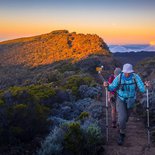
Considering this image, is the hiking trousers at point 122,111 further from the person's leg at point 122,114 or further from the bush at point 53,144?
the bush at point 53,144

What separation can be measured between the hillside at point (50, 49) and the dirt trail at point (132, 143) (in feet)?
136

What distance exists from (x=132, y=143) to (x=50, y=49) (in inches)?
2395

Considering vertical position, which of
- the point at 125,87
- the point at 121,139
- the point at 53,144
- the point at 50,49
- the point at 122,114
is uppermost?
the point at 125,87

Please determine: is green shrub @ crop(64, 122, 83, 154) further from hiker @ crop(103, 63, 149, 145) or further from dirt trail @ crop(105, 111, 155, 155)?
hiker @ crop(103, 63, 149, 145)

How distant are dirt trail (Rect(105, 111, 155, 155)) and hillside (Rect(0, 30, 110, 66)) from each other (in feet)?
136

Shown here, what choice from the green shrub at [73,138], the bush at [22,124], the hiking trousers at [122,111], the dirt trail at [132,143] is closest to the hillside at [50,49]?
the dirt trail at [132,143]

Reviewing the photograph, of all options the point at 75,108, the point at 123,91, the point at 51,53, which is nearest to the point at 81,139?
Result: the point at 123,91

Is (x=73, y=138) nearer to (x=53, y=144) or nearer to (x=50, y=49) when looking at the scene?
(x=53, y=144)

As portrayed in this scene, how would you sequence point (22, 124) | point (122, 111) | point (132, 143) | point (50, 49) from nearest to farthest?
1. point (122, 111)
2. point (132, 143)
3. point (22, 124)
4. point (50, 49)

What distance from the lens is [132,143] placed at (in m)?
9.14

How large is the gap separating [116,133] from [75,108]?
3.64 meters

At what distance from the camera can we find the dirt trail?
27.8 feet

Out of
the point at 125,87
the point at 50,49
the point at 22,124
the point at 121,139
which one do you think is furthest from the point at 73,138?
the point at 50,49

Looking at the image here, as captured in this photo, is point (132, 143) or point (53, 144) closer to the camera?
point (53, 144)
